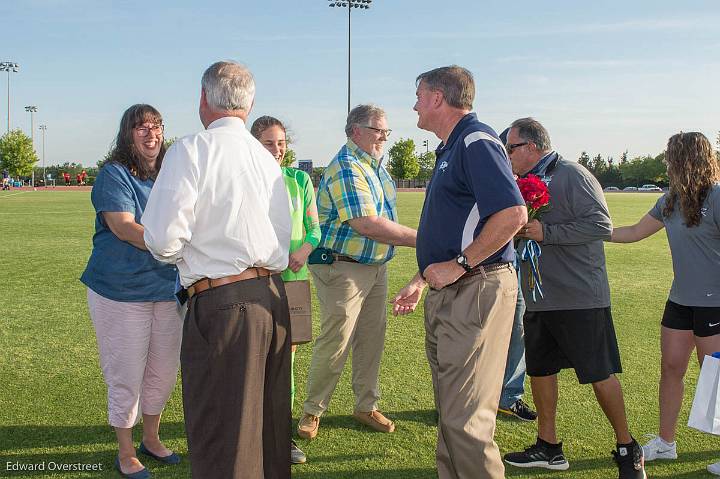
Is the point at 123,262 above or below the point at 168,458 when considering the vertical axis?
above

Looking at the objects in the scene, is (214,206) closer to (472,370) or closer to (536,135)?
(472,370)

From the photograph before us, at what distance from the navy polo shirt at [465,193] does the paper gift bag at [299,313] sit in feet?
2.13

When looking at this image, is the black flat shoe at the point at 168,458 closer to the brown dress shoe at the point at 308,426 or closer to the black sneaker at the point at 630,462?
the brown dress shoe at the point at 308,426

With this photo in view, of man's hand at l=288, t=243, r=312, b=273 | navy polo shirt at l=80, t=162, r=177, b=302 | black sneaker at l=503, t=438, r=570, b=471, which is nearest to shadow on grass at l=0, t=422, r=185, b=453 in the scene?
navy polo shirt at l=80, t=162, r=177, b=302

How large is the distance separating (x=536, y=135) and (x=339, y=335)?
197cm

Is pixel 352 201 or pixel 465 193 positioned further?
pixel 352 201

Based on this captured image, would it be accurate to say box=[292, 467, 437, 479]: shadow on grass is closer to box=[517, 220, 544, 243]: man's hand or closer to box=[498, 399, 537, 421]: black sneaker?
box=[498, 399, 537, 421]: black sneaker

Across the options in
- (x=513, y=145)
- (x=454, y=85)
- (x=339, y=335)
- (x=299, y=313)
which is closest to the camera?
(x=454, y=85)

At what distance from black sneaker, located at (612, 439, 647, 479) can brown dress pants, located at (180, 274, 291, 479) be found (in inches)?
91.6

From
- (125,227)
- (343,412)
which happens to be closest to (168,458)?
(343,412)

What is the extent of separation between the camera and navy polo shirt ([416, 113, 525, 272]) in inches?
117

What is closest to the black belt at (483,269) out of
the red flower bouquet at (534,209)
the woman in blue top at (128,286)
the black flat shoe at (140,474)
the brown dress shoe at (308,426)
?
the red flower bouquet at (534,209)

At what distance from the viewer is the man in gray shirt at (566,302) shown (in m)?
4.03

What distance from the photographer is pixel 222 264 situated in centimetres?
289
